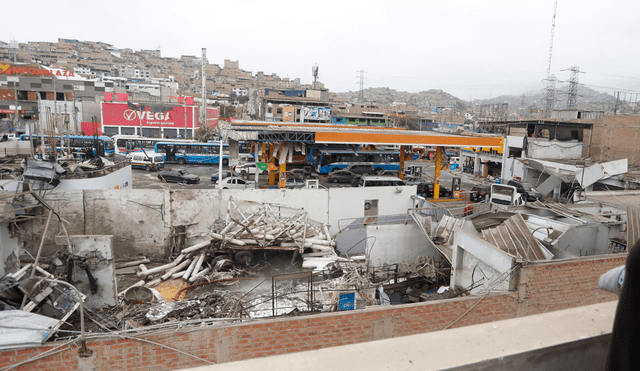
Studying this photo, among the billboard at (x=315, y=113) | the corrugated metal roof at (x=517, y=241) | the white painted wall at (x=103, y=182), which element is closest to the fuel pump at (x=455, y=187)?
the corrugated metal roof at (x=517, y=241)

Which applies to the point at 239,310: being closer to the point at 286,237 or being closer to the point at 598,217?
the point at 286,237

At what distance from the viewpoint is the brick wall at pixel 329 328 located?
5254 mm

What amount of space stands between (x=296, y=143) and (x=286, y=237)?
8102 mm

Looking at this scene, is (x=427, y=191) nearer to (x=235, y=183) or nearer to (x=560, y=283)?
(x=235, y=183)

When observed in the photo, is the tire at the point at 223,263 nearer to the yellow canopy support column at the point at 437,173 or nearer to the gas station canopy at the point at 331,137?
the gas station canopy at the point at 331,137

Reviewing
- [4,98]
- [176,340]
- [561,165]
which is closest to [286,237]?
[176,340]

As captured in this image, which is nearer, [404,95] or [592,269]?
[592,269]

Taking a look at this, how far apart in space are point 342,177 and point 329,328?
19598 mm

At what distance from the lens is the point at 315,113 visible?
50.1 metres

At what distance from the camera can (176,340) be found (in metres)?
5.47

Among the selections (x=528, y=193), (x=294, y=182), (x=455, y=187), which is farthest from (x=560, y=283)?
(x=455, y=187)

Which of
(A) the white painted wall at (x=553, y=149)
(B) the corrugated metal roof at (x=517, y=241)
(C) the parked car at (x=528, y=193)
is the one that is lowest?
(C) the parked car at (x=528, y=193)

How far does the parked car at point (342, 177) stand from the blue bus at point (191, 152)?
11.2 m

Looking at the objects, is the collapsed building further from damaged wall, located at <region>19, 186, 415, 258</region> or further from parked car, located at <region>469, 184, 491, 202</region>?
parked car, located at <region>469, 184, 491, 202</region>
